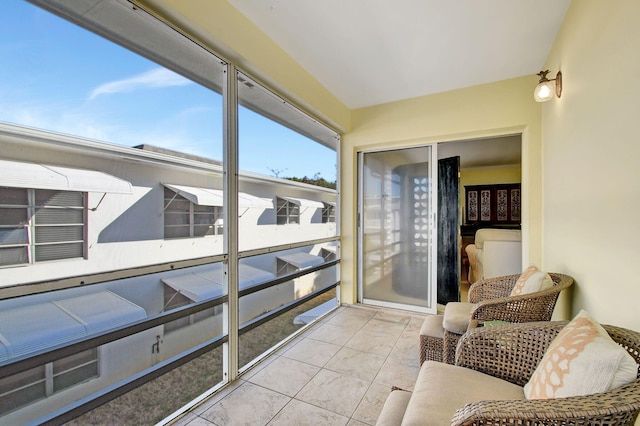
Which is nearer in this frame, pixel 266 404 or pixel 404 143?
pixel 266 404

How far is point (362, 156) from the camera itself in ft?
12.9

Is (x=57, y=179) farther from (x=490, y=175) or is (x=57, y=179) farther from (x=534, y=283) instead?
(x=490, y=175)

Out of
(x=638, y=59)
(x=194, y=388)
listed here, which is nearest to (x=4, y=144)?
(x=194, y=388)

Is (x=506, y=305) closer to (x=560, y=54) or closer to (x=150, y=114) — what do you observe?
(x=560, y=54)

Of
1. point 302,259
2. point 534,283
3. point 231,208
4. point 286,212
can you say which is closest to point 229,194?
point 231,208

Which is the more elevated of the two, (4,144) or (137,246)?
(4,144)

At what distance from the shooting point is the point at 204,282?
1.95m

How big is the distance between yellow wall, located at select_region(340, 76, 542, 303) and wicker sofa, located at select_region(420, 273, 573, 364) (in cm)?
100

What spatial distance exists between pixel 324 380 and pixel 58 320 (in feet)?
5.50

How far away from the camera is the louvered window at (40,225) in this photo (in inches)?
43.3

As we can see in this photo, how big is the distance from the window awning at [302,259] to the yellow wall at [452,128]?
0.66m

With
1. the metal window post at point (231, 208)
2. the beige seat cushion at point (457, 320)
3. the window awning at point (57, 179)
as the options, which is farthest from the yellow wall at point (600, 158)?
the window awning at point (57, 179)

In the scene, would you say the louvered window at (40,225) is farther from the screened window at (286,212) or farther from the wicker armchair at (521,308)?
the wicker armchair at (521,308)

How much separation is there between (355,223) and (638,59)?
9.77 feet
